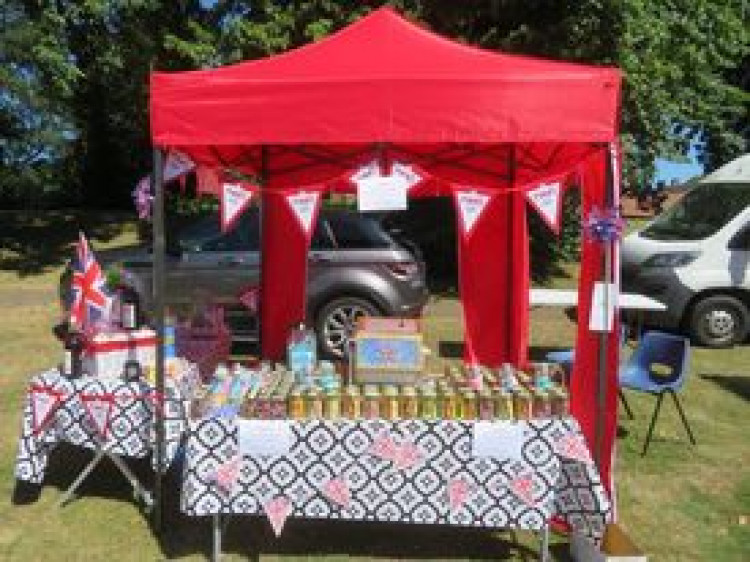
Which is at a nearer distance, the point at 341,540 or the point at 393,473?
the point at 393,473

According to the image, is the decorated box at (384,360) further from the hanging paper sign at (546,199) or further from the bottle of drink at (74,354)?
the bottle of drink at (74,354)

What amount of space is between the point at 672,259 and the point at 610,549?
782 centimetres

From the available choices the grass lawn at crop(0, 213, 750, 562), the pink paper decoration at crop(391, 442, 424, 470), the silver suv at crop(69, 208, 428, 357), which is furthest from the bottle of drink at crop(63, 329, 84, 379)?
the silver suv at crop(69, 208, 428, 357)

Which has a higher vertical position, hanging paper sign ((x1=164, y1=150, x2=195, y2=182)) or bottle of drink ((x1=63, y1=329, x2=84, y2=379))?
hanging paper sign ((x1=164, y1=150, x2=195, y2=182))

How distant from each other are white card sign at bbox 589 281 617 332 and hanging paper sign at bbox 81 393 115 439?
274 centimetres

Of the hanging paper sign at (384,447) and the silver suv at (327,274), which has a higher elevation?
the silver suv at (327,274)

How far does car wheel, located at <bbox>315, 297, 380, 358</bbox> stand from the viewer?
34.8 ft

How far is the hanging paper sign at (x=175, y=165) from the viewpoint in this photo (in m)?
5.73

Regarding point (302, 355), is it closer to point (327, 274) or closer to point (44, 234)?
point (327, 274)

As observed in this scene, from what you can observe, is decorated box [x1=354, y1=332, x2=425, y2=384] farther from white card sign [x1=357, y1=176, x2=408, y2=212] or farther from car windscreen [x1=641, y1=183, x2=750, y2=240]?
car windscreen [x1=641, y1=183, x2=750, y2=240]

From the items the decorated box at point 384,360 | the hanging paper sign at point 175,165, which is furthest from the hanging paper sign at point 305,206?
the decorated box at point 384,360

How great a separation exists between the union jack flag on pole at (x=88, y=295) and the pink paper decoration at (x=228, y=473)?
4.74 feet

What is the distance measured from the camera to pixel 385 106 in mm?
5270

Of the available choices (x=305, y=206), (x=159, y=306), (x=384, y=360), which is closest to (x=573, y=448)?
(x=384, y=360)
